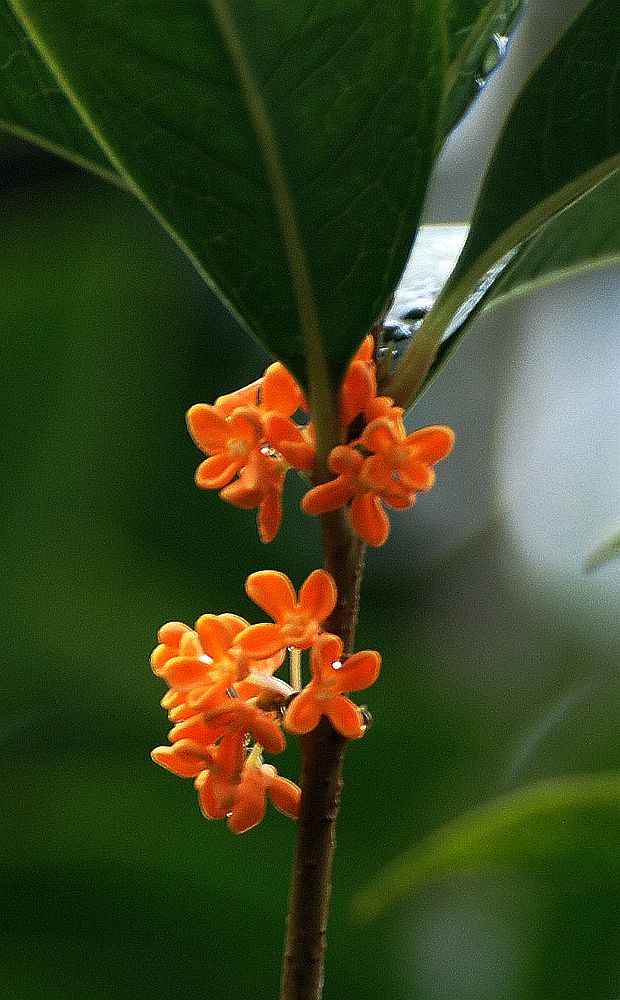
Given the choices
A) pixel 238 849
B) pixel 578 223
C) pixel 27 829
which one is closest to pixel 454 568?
pixel 238 849

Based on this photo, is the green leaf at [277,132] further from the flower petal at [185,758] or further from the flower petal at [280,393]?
the flower petal at [185,758]

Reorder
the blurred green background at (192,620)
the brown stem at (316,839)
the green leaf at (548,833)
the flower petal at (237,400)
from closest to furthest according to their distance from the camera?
the brown stem at (316,839) → the flower petal at (237,400) → the green leaf at (548,833) → the blurred green background at (192,620)

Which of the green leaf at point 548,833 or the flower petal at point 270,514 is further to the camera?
the green leaf at point 548,833

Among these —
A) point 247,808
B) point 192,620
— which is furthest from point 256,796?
point 192,620

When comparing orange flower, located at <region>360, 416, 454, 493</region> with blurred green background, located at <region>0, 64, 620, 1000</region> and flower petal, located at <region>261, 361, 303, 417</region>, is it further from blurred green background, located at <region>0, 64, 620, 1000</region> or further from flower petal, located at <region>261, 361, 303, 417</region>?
blurred green background, located at <region>0, 64, 620, 1000</region>

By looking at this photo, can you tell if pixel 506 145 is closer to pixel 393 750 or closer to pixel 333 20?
pixel 333 20

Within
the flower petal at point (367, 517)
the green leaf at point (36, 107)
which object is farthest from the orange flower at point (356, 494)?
the green leaf at point (36, 107)
